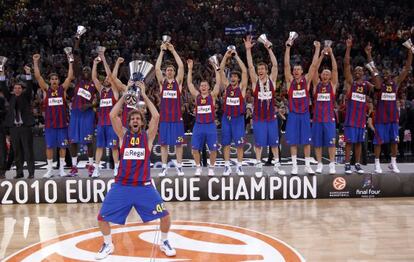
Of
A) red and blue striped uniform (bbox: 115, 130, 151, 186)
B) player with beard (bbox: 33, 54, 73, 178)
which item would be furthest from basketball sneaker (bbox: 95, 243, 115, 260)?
player with beard (bbox: 33, 54, 73, 178)

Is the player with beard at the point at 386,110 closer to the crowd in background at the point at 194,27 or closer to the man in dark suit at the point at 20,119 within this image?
the man in dark suit at the point at 20,119

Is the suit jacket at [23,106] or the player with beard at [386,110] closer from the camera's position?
the suit jacket at [23,106]

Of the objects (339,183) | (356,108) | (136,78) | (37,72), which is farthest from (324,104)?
(37,72)

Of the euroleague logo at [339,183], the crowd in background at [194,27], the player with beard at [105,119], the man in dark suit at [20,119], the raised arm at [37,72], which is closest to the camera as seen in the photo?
the raised arm at [37,72]

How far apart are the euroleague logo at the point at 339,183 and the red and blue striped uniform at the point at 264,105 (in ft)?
4.90

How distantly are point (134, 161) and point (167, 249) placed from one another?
1.05 metres

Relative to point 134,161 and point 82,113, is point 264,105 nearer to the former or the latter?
point 82,113

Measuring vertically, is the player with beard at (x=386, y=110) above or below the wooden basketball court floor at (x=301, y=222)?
above

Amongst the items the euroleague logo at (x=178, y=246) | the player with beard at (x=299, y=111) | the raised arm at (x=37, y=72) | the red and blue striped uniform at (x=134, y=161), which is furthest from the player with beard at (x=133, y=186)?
the player with beard at (x=299, y=111)

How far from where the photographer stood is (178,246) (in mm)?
5633

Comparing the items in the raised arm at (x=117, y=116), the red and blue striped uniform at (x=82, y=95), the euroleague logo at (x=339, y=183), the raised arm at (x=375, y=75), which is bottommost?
the euroleague logo at (x=339, y=183)

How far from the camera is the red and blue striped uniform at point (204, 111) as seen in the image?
25.3 ft

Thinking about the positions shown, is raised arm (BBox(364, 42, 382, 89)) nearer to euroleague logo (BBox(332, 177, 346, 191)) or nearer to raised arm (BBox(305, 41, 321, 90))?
raised arm (BBox(305, 41, 321, 90))

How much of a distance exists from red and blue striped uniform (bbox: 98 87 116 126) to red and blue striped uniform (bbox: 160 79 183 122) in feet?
2.65
